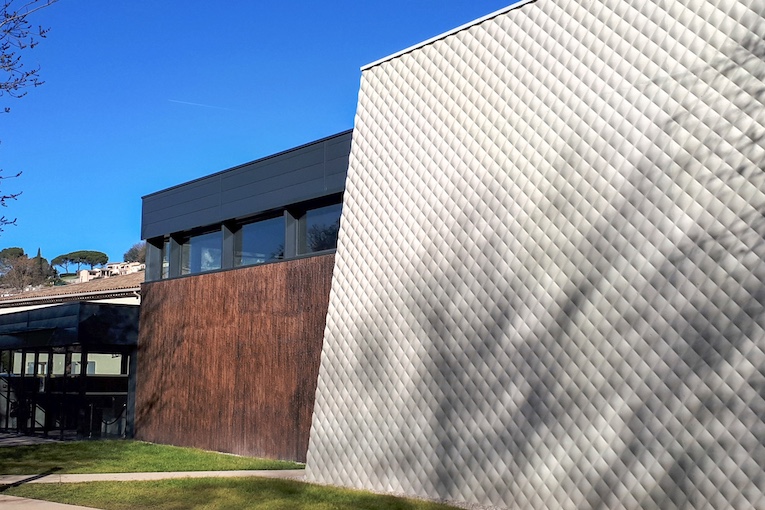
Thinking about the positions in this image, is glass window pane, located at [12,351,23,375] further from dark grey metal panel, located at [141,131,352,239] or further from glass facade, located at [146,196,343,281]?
dark grey metal panel, located at [141,131,352,239]

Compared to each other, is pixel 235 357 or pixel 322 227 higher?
pixel 322 227

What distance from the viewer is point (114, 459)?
44.2ft

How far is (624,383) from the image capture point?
780 cm

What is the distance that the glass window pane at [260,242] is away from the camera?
14125 millimetres

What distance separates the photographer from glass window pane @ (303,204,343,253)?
1294cm

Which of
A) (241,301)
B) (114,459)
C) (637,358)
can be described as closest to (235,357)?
(241,301)

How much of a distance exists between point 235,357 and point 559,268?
7.52 meters

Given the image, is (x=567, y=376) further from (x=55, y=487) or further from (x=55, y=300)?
(x=55, y=300)

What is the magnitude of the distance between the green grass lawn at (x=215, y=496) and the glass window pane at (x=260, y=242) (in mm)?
4615

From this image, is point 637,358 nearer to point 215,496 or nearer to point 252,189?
point 215,496

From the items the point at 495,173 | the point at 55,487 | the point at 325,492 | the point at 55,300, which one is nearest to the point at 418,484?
the point at 325,492

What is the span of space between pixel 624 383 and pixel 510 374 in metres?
1.39

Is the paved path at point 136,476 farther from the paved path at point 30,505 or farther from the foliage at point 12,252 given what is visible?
the foliage at point 12,252

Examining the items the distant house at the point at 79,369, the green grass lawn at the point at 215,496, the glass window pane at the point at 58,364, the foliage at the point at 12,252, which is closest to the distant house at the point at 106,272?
the foliage at the point at 12,252
